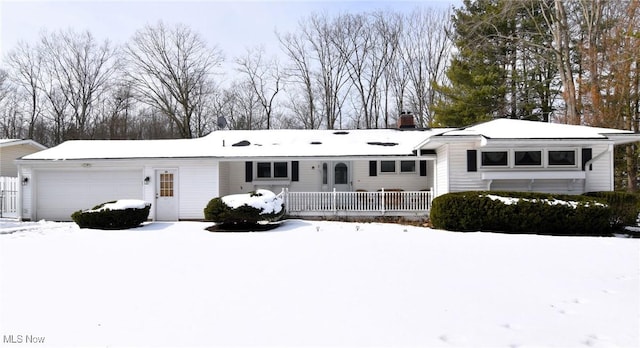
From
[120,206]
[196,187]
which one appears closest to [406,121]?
[196,187]

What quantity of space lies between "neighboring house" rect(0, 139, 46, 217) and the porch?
1155 cm

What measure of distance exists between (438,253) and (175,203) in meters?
10.4

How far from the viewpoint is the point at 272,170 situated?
14773mm

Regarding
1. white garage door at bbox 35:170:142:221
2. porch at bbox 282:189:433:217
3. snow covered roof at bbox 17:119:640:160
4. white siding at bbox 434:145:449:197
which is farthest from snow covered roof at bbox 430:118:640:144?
white garage door at bbox 35:170:142:221

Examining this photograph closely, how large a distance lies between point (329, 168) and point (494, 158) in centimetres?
651

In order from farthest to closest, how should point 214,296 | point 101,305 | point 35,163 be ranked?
1. point 35,163
2. point 214,296
3. point 101,305

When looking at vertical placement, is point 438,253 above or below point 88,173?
below

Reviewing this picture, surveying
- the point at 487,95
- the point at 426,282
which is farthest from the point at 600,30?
the point at 426,282

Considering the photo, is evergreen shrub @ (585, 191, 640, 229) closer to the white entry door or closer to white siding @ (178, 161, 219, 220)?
white siding @ (178, 161, 219, 220)

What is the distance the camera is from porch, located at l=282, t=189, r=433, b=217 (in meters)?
12.8

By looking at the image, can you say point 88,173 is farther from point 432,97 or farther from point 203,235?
point 432,97

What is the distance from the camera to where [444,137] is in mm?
11125

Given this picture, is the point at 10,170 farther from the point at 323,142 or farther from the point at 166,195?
Result: the point at 323,142

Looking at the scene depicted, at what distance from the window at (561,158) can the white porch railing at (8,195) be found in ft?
68.7
